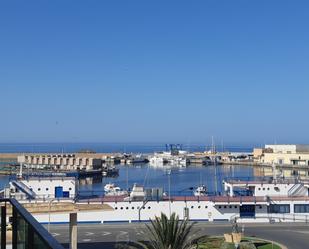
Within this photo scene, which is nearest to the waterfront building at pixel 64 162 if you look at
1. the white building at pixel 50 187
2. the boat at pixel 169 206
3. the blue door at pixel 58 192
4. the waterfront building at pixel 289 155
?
the waterfront building at pixel 289 155

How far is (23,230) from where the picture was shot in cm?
340

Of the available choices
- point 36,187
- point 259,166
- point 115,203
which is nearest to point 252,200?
point 115,203

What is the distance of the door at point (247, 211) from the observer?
33.2 meters

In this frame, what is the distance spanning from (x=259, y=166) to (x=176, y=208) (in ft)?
269

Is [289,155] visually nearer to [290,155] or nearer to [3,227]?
[290,155]

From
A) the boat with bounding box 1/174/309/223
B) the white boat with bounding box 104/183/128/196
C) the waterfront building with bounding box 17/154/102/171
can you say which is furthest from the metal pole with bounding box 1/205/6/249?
the waterfront building with bounding box 17/154/102/171

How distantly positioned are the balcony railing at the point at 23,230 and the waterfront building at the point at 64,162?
9606 cm

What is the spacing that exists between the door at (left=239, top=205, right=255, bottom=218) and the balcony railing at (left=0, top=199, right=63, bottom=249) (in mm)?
29722

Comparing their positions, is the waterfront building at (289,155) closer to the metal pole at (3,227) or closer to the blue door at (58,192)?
the blue door at (58,192)

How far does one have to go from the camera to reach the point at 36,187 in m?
35.6

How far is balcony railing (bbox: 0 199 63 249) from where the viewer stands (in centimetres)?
258

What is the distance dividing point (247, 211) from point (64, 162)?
77.5 meters

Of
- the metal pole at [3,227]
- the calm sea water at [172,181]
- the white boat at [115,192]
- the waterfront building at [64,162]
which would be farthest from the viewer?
the waterfront building at [64,162]

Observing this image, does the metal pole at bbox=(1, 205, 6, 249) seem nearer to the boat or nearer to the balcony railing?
the balcony railing
